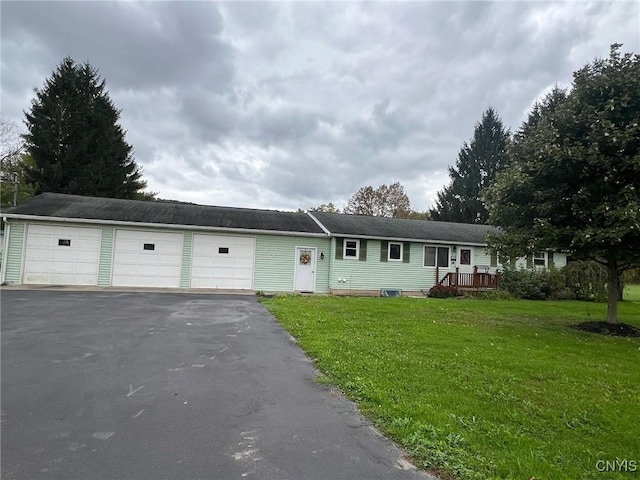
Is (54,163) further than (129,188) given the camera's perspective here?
No

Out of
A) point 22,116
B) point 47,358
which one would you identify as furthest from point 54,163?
point 47,358

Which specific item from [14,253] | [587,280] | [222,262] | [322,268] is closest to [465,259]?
[587,280]

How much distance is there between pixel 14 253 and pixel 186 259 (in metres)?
6.18

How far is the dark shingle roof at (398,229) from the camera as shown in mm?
17562

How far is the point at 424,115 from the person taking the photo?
17125 mm

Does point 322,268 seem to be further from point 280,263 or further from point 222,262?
point 222,262

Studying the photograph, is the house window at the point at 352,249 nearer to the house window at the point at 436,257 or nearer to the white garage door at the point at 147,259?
the house window at the point at 436,257

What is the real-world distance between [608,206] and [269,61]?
455 inches

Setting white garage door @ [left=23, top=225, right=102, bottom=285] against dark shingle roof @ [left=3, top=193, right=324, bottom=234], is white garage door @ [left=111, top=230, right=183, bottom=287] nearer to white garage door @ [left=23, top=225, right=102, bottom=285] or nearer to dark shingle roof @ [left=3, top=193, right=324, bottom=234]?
dark shingle roof @ [left=3, top=193, right=324, bottom=234]

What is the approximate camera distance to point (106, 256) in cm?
1502

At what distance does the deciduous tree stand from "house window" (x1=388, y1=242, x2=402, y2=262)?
8130mm

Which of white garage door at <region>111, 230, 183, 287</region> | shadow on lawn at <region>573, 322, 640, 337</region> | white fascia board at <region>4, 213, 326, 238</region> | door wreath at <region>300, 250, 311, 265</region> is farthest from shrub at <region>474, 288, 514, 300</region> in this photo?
white garage door at <region>111, 230, 183, 287</region>

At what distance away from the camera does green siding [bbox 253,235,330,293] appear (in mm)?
16328

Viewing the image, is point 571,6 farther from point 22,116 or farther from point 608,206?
point 22,116
